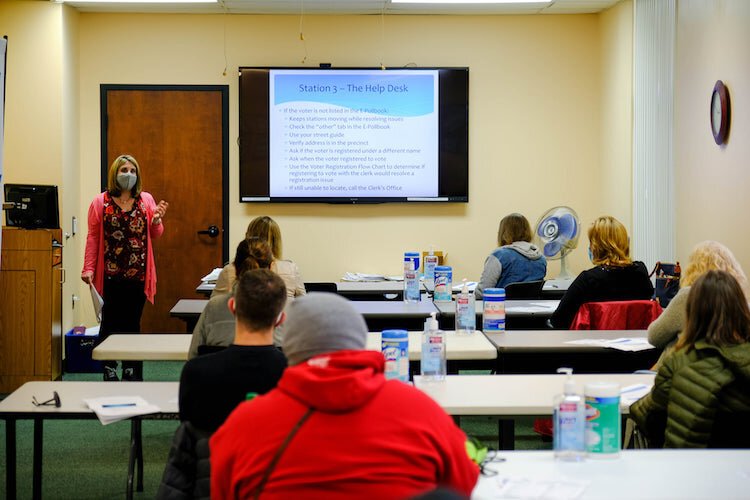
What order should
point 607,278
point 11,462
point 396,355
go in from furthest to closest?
1. point 607,278
2. point 11,462
3. point 396,355

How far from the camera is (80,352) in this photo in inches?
290

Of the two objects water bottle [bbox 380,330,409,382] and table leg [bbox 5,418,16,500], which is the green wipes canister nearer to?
water bottle [bbox 380,330,409,382]

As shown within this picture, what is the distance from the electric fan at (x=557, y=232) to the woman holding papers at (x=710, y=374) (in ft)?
13.5

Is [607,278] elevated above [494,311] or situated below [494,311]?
above

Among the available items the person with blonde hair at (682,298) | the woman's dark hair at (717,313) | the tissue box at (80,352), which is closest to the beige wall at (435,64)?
the tissue box at (80,352)

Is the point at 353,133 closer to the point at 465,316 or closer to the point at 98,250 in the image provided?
the point at 98,250

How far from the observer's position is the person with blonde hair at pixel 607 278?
199 inches

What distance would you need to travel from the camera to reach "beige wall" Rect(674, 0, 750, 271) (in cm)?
573

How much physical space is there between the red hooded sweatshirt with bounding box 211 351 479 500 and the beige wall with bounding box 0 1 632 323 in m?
6.58

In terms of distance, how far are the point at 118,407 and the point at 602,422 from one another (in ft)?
5.61

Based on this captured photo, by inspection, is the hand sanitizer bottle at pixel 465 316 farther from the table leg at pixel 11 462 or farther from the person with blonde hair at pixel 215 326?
the table leg at pixel 11 462

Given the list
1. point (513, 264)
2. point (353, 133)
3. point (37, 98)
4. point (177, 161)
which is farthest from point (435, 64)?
point (37, 98)

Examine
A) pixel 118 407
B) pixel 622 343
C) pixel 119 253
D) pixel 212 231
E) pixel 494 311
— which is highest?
pixel 212 231

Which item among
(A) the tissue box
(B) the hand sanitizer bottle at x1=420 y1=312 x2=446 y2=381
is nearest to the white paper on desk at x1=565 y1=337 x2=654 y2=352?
(B) the hand sanitizer bottle at x1=420 y1=312 x2=446 y2=381
